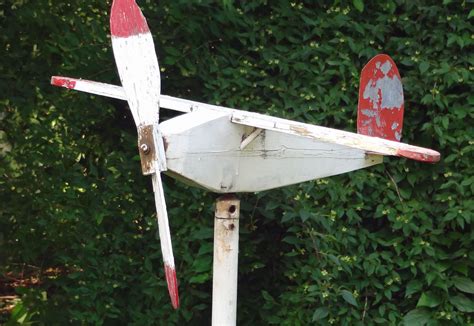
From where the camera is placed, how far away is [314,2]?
4.95 meters

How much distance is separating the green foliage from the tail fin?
0.92m

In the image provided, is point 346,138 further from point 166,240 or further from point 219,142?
point 166,240

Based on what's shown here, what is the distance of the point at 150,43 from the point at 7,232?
2626 millimetres

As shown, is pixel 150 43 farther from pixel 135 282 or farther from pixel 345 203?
pixel 135 282

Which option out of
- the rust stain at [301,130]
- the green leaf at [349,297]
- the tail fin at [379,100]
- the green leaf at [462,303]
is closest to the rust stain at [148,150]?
the rust stain at [301,130]

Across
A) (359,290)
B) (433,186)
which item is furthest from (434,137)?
(359,290)

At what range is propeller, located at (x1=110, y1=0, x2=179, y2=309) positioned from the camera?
2900mm

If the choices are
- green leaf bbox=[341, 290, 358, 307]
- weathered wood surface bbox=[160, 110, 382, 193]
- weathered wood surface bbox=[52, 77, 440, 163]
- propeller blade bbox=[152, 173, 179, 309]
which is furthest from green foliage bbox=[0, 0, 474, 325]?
propeller blade bbox=[152, 173, 179, 309]

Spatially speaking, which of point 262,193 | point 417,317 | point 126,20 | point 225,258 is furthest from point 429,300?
point 126,20

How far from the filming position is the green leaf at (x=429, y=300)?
4582 millimetres

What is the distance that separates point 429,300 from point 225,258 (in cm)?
162

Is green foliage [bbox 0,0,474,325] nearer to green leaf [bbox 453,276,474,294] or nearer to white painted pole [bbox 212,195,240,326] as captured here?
green leaf [bbox 453,276,474,294]

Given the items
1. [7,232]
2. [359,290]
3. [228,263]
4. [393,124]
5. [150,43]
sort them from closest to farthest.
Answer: [150,43] → [228,263] → [393,124] → [359,290] → [7,232]

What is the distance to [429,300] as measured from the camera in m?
4.60
